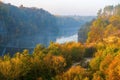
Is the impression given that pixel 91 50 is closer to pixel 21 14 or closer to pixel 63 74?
pixel 63 74

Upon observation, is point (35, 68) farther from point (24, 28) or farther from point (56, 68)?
point (24, 28)

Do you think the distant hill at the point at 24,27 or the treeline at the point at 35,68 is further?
the distant hill at the point at 24,27

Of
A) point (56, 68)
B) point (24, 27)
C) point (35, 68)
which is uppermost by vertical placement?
point (35, 68)

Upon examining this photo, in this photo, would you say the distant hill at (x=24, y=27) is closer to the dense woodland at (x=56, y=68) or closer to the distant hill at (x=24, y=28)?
the distant hill at (x=24, y=28)

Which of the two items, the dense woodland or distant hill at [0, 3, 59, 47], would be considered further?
distant hill at [0, 3, 59, 47]

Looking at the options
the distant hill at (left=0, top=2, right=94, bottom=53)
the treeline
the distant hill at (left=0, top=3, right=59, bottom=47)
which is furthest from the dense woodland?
the distant hill at (left=0, top=3, right=59, bottom=47)

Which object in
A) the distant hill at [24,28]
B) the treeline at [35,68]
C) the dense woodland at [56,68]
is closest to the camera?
the dense woodland at [56,68]

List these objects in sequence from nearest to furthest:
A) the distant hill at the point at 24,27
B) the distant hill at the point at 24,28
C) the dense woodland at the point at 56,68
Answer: the dense woodland at the point at 56,68, the distant hill at the point at 24,28, the distant hill at the point at 24,27

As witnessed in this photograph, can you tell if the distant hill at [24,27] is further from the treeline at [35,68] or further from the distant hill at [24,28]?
the treeline at [35,68]

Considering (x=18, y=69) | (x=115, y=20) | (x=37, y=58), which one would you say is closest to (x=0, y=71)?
(x=18, y=69)

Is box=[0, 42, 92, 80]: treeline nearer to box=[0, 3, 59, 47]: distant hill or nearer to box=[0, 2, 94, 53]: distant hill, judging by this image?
box=[0, 2, 94, 53]: distant hill

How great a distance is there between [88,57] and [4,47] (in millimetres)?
51600

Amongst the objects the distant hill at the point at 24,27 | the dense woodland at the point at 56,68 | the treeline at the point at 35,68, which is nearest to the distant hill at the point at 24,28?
the distant hill at the point at 24,27

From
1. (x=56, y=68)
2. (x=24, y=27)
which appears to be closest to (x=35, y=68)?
(x=56, y=68)
